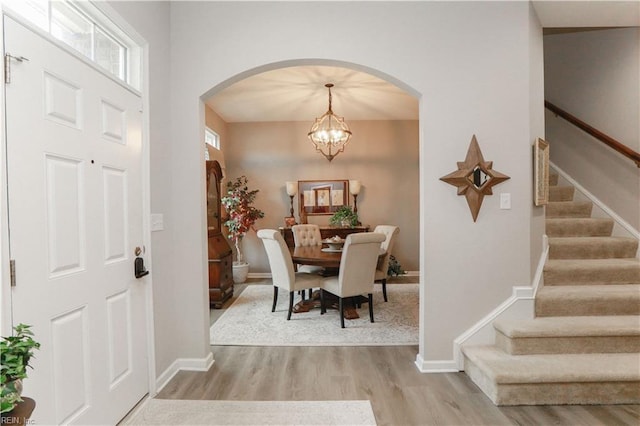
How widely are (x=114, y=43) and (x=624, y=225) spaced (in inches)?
182

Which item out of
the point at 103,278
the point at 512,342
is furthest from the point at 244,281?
the point at 512,342

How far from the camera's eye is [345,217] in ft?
18.0

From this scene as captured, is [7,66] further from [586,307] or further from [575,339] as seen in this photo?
[586,307]

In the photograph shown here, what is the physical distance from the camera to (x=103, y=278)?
5.93ft

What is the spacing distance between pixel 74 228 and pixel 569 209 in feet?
14.4

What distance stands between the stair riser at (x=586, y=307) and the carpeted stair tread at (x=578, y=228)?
0.91m

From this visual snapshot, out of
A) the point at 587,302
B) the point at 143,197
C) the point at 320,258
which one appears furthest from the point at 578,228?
the point at 143,197

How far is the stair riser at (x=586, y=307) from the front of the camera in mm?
2506

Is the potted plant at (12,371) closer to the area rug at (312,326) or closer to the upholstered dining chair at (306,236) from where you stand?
the area rug at (312,326)

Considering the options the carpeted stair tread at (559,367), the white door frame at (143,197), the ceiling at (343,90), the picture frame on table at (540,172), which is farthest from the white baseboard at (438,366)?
the ceiling at (343,90)

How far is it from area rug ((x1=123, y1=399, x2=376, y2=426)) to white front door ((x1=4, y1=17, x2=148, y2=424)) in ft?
0.64

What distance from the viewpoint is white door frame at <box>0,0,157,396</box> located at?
1252 millimetres

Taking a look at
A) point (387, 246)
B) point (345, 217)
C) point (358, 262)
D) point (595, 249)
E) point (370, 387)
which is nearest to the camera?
point (370, 387)

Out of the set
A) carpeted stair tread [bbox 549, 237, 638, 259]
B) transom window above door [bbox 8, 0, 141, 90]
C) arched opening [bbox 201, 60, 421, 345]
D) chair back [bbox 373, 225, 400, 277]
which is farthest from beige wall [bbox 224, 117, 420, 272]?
transom window above door [bbox 8, 0, 141, 90]
